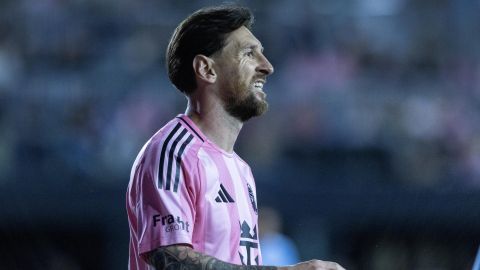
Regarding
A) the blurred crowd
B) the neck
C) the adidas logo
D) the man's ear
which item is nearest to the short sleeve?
the adidas logo

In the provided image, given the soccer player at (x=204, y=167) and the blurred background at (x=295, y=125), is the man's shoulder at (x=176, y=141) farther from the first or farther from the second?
the blurred background at (x=295, y=125)

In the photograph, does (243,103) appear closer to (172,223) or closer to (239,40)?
(239,40)

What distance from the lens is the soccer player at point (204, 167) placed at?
319 centimetres

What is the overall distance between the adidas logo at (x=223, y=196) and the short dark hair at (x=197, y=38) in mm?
438

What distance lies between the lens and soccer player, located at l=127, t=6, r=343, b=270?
126 inches

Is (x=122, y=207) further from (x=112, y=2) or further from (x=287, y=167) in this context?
(x=112, y=2)

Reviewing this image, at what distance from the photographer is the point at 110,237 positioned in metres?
8.21

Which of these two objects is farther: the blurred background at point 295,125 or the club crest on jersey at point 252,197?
the blurred background at point 295,125

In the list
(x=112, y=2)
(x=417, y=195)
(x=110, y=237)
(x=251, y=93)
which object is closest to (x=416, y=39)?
(x=417, y=195)

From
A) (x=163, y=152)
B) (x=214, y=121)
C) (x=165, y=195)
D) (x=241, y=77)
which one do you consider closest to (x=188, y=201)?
(x=165, y=195)

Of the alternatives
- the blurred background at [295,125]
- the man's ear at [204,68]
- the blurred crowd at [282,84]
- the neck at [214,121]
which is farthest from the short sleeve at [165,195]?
the blurred crowd at [282,84]

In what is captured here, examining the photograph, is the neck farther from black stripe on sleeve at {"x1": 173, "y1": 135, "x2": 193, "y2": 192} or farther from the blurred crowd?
the blurred crowd

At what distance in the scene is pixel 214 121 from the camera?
11.7 ft

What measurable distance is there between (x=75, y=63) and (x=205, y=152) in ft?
18.6
